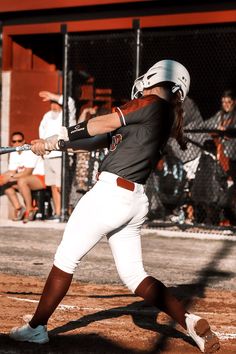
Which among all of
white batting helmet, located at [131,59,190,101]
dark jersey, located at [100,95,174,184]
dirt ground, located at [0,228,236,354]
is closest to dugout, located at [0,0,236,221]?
dirt ground, located at [0,228,236,354]

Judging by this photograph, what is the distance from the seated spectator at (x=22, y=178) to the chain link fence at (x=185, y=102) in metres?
0.61

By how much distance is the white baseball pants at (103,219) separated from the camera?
5109 mm

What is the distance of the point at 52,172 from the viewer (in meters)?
13.9

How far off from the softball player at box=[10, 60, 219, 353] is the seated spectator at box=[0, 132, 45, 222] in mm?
8362

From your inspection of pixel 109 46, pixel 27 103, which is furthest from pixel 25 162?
pixel 109 46

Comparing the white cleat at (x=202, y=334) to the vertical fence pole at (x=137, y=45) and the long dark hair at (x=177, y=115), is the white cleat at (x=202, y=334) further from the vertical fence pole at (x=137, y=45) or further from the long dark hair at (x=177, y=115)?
the vertical fence pole at (x=137, y=45)

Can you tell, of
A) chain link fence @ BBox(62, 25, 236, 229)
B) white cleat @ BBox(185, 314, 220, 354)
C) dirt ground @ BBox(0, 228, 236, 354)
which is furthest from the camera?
chain link fence @ BBox(62, 25, 236, 229)

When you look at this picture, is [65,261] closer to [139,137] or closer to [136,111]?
[139,137]

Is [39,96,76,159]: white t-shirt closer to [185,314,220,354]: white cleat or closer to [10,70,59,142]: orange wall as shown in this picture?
[10,70,59,142]: orange wall

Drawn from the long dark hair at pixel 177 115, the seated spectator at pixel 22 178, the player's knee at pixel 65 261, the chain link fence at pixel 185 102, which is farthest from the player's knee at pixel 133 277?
the seated spectator at pixel 22 178

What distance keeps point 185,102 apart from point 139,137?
8091 millimetres

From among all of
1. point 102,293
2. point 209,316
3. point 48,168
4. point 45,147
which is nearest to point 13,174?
point 48,168

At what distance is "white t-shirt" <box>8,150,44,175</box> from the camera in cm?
1370

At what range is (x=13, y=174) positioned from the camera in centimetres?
1366
